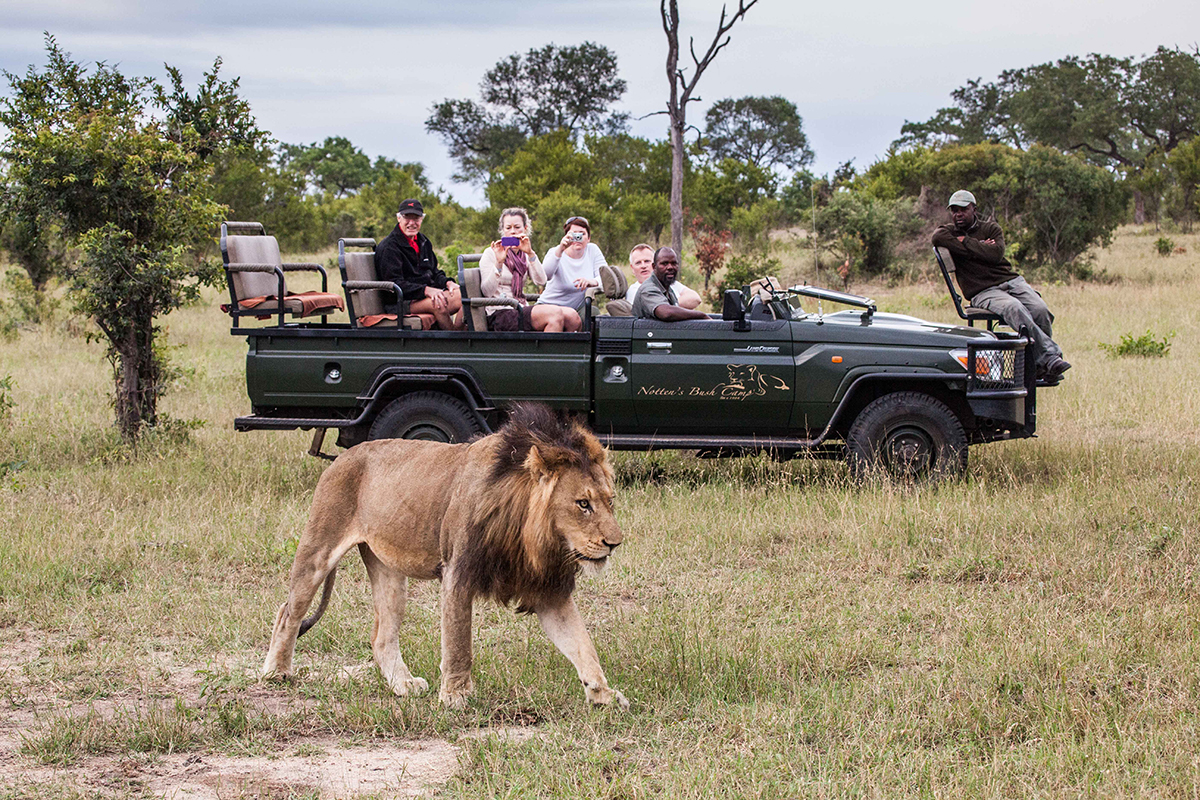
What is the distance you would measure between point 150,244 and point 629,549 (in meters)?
5.62

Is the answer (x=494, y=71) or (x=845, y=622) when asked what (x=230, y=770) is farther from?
(x=494, y=71)

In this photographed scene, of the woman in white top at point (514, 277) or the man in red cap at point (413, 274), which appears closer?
the woman in white top at point (514, 277)

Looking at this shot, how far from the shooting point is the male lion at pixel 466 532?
4191 mm

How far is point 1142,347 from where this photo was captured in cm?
1449

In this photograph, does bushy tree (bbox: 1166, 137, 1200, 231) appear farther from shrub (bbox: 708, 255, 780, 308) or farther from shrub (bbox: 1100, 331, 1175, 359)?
shrub (bbox: 1100, 331, 1175, 359)

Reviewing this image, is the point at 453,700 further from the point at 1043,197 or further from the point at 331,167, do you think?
the point at 331,167

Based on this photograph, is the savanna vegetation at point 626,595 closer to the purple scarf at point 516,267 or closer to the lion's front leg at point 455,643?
the lion's front leg at point 455,643

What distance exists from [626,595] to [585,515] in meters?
2.30

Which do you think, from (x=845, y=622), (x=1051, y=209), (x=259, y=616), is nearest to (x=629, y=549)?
(x=845, y=622)

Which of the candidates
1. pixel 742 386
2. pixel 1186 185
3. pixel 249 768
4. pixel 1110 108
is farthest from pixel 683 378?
pixel 1110 108

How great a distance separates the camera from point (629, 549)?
6.97m

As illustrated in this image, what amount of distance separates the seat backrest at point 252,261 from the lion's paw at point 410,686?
13.9 ft

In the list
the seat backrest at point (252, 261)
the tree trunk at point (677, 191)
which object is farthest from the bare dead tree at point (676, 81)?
the seat backrest at point (252, 261)

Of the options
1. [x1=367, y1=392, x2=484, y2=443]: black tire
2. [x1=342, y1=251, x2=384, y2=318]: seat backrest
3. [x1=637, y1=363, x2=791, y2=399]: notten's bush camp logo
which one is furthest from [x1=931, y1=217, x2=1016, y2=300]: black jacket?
[x1=342, y1=251, x2=384, y2=318]: seat backrest
